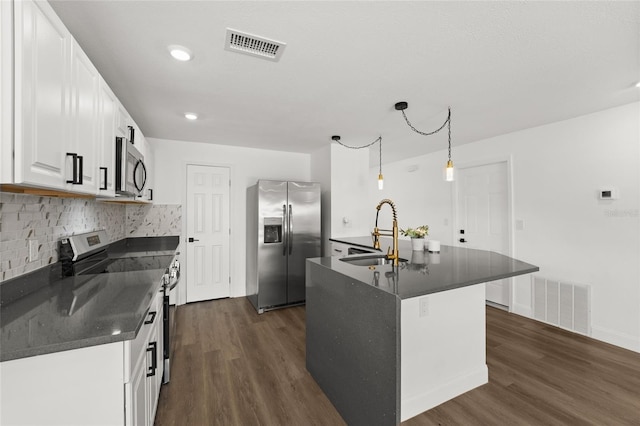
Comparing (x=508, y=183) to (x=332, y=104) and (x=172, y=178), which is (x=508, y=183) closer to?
(x=332, y=104)

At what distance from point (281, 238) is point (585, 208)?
367 centimetres

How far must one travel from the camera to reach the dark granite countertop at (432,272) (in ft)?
5.02

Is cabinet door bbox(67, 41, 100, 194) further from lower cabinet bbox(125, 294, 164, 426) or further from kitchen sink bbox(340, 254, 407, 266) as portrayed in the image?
kitchen sink bbox(340, 254, 407, 266)

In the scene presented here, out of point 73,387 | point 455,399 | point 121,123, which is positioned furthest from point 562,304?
point 121,123

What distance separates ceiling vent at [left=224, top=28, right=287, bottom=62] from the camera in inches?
67.2

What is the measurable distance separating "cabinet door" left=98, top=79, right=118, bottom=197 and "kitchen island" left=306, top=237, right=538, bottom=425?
151 cm

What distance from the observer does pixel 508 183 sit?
12.3 feet

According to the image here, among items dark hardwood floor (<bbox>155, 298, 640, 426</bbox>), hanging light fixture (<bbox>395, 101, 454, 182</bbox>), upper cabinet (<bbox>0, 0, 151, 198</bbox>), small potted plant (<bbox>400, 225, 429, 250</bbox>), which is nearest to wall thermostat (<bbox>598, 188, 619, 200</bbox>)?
dark hardwood floor (<bbox>155, 298, 640, 426</bbox>)


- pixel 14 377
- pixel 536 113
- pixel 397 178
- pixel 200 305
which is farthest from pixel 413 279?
pixel 397 178

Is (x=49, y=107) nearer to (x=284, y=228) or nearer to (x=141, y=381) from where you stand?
(x=141, y=381)

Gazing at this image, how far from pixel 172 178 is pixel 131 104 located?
4.87 ft

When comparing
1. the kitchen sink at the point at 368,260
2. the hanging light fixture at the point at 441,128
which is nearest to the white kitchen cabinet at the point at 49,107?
the kitchen sink at the point at 368,260

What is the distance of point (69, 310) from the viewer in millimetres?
1235

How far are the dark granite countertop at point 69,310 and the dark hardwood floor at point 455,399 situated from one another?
985 mm
